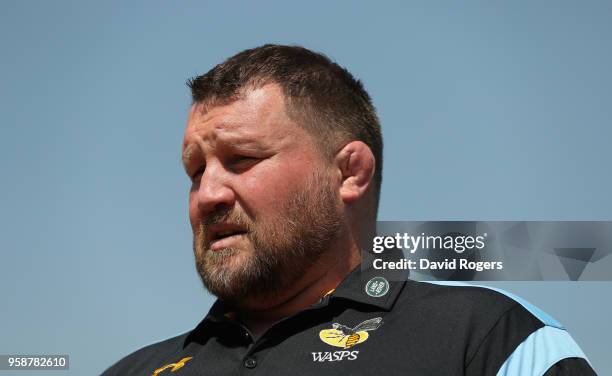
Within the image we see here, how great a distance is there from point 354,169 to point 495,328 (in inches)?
53.6

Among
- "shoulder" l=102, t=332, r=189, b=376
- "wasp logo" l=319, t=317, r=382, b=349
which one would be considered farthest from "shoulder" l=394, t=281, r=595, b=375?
"shoulder" l=102, t=332, r=189, b=376

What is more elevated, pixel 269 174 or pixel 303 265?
pixel 269 174

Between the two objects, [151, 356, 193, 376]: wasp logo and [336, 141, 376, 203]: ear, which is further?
[336, 141, 376, 203]: ear

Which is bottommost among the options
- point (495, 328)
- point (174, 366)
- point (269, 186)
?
point (174, 366)

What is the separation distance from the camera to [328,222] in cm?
458

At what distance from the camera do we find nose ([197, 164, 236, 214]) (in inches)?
173

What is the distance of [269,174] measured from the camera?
14.4 ft

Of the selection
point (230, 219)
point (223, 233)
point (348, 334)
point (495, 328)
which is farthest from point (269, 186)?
point (495, 328)

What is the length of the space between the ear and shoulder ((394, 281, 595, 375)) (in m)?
0.73

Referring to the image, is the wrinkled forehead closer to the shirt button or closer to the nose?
the nose

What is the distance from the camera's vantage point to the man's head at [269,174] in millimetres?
4398

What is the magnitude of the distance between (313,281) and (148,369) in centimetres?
113

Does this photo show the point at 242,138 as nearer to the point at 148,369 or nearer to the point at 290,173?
the point at 290,173

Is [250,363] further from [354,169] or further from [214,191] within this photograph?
[354,169]
